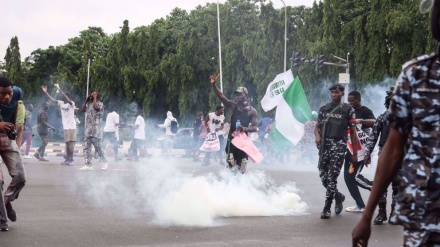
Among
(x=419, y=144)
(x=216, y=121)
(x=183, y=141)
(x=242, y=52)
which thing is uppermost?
(x=242, y=52)

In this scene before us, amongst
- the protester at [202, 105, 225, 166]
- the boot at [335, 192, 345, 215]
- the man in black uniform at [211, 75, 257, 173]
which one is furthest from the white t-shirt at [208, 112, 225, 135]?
the boot at [335, 192, 345, 215]

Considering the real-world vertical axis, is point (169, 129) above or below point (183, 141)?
above

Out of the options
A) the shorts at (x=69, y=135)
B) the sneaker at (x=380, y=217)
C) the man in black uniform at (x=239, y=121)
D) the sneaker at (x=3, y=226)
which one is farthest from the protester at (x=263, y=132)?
the sneaker at (x=3, y=226)

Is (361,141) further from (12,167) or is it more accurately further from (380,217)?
(12,167)

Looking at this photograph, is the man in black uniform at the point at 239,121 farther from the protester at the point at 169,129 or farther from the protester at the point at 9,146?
the protester at the point at 169,129

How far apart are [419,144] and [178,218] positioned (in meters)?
6.12

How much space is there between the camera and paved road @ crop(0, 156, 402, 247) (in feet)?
24.8

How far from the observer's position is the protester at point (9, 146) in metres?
7.77

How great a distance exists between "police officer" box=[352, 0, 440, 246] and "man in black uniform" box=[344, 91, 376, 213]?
279 inches

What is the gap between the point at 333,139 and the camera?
9.62 m

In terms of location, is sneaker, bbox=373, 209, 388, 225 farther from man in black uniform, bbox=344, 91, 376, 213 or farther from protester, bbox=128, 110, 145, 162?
protester, bbox=128, 110, 145, 162

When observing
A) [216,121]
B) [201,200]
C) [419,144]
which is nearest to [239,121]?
[201,200]

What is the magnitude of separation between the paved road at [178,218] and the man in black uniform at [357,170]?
396 millimetres

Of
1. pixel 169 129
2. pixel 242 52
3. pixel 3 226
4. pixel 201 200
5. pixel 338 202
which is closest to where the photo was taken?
pixel 3 226
